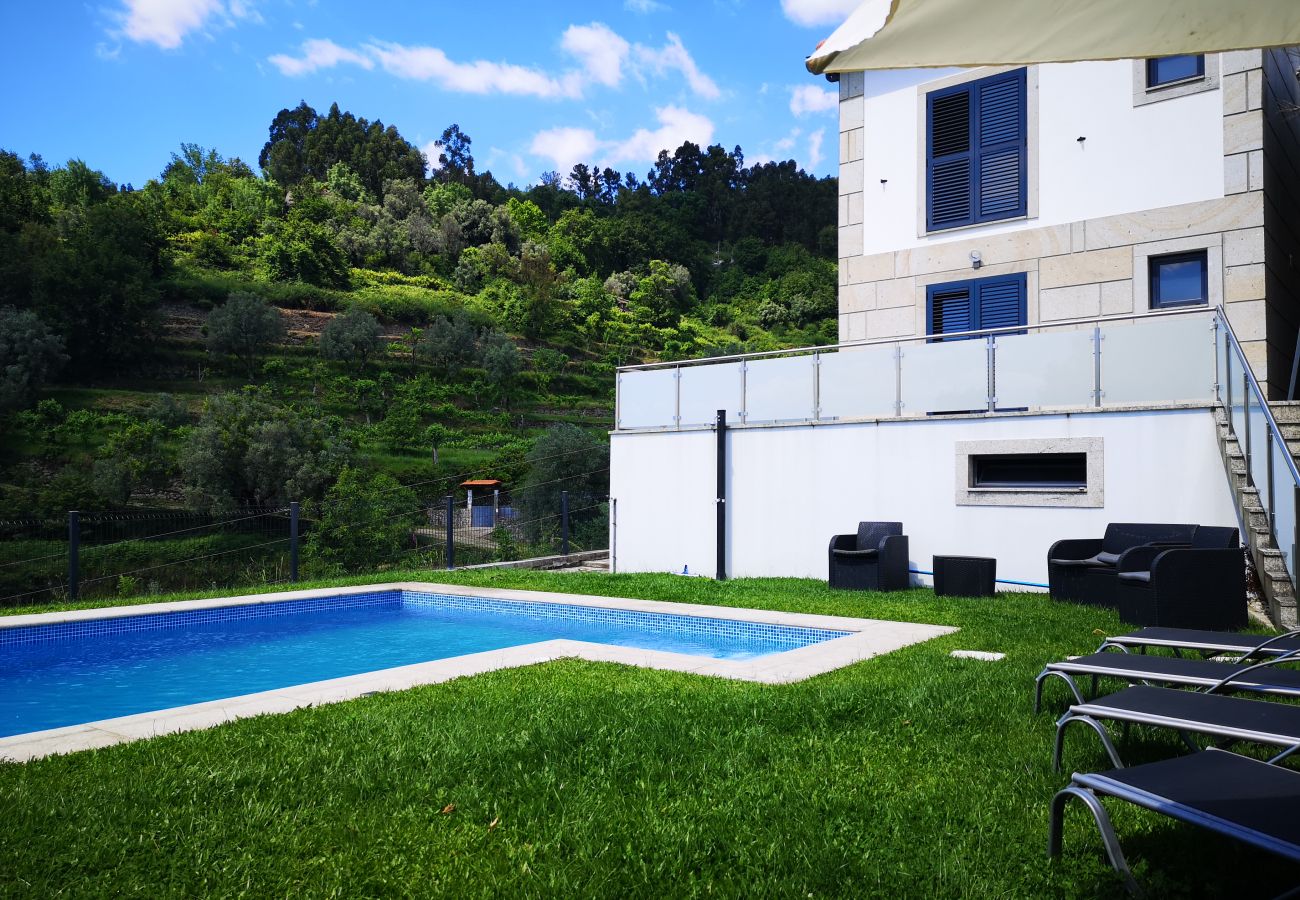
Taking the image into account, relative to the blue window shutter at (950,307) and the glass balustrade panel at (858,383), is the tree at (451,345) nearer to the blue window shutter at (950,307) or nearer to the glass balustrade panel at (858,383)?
the blue window shutter at (950,307)

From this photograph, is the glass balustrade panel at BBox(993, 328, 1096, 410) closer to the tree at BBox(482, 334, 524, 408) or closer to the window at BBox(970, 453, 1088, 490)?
the window at BBox(970, 453, 1088, 490)

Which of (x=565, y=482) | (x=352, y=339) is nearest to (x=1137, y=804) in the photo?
Result: (x=565, y=482)

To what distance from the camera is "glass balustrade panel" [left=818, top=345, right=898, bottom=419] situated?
41.4 feet

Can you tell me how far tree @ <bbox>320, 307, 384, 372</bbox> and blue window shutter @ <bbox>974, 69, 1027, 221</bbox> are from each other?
3132cm

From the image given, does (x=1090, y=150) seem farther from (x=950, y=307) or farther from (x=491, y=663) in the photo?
(x=491, y=663)

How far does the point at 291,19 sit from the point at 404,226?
29518 mm

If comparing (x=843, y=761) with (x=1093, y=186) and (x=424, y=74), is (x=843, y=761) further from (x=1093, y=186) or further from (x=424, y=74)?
(x=424, y=74)

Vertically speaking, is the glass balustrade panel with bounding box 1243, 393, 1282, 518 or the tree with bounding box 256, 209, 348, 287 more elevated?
the tree with bounding box 256, 209, 348, 287

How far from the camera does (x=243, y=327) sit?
37062 mm

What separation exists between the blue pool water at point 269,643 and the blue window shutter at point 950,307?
7.11 meters

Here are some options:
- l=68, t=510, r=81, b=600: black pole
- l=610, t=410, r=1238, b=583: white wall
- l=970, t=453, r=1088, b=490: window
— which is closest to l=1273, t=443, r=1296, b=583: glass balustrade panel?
l=610, t=410, r=1238, b=583: white wall

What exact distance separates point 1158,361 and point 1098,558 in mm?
2587

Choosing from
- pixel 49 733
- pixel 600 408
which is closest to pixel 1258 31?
pixel 49 733

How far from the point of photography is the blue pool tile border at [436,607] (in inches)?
364
